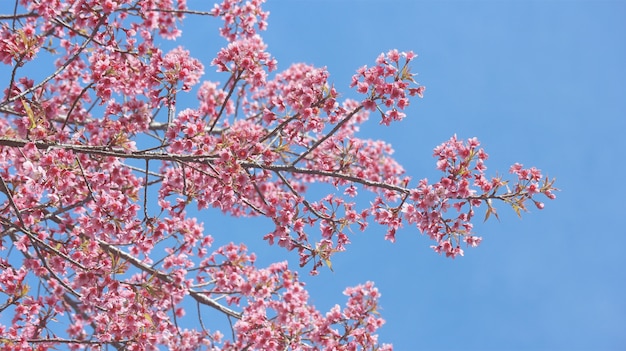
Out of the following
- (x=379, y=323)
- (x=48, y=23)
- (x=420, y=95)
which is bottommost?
(x=379, y=323)

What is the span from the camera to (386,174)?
11852mm

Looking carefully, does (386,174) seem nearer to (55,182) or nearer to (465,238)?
(465,238)

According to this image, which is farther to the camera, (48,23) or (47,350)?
(48,23)

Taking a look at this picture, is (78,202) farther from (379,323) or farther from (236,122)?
(379,323)

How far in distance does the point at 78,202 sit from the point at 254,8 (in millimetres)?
3716

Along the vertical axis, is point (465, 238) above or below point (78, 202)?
below

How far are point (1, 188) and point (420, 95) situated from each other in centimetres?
439

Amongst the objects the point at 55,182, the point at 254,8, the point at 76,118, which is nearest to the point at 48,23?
the point at 76,118

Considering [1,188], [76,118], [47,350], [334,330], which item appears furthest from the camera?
[76,118]

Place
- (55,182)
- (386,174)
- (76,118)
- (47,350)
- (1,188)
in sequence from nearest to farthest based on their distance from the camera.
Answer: (55,182) → (1,188) → (47,350) → (76,118) → (386,174)

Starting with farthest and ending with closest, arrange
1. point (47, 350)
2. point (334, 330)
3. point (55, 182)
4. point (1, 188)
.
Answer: point (334, 330)
point (47, 350)
point (1, 188)
point (55, 182)

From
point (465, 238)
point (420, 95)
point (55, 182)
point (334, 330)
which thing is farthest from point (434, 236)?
point (55, 182)

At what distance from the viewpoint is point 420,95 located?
18.6ft

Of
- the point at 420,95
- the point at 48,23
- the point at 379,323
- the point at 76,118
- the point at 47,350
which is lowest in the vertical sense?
the point at 47,350
